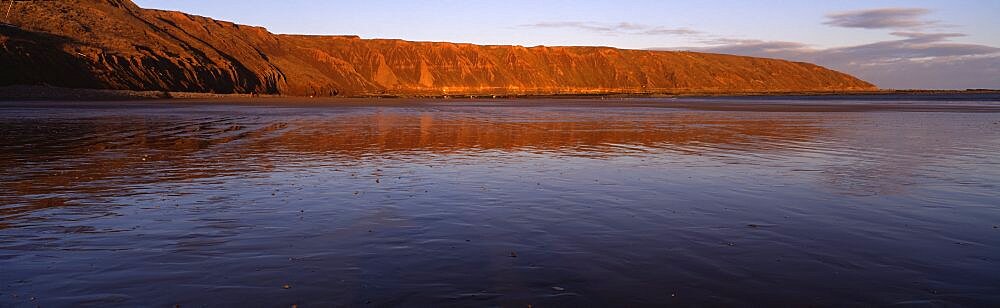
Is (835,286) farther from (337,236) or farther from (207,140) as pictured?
(207,140)

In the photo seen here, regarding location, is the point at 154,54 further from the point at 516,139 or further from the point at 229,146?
the point at 516,139

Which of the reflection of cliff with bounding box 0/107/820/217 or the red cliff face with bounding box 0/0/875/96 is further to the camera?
the red cliff face with bounding box 0/0/875/96

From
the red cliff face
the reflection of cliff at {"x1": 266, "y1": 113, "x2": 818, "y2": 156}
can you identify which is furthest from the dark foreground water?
the red cliff face

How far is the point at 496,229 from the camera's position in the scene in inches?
321

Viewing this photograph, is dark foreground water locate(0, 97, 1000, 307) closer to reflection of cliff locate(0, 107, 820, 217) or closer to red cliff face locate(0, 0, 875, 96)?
reflection of cliff locate(0, 107, 820, 217)

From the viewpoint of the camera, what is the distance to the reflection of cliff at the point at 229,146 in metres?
12.6

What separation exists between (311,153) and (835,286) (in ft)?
48.2

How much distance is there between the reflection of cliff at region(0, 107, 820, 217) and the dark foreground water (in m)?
0.16

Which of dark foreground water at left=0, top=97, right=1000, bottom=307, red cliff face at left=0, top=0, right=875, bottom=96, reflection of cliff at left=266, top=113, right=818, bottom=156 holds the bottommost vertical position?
reflection of cliff at left=266, top=113, right=818, bottom=156

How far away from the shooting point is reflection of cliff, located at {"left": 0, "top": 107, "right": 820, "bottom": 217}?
1255 cm

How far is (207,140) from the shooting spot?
2195 cm

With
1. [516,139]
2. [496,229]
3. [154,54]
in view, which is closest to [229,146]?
[516,139]

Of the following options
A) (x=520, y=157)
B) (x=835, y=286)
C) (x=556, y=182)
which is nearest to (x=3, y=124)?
(x=520, y=157)

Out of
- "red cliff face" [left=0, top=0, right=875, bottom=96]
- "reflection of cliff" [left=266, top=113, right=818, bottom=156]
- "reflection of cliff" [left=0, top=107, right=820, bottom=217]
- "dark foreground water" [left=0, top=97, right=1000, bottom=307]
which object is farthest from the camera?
"red cliff face" [left=0, top=0, right=875, bottom=96]
